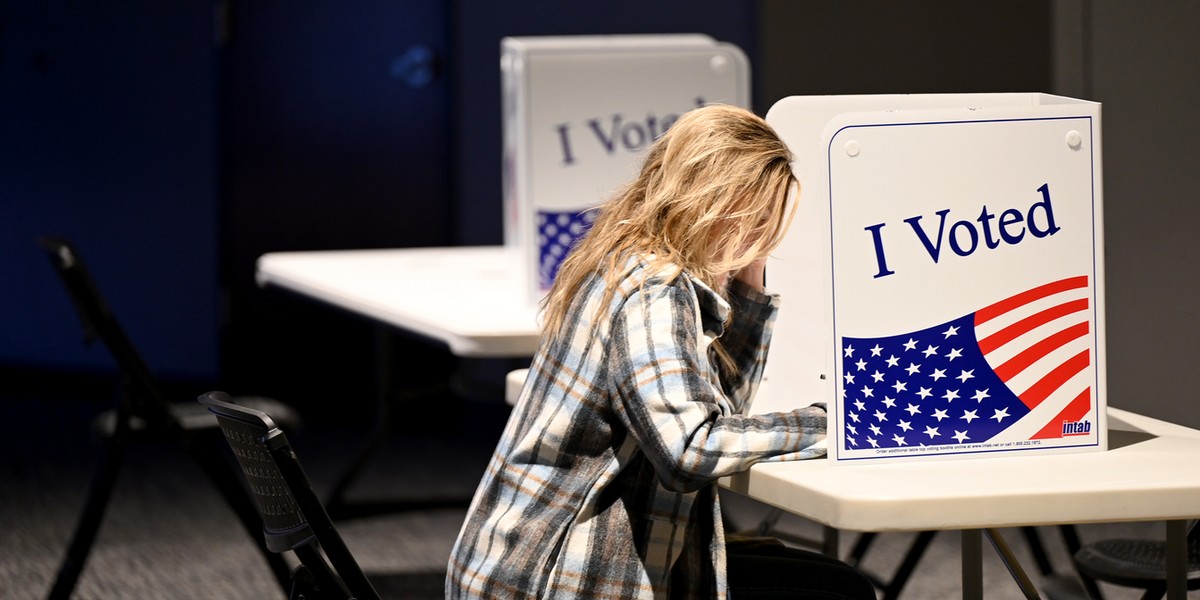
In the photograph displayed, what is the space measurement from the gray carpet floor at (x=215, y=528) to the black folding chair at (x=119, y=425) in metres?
0.44

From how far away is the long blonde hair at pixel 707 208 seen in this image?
1.66 meters

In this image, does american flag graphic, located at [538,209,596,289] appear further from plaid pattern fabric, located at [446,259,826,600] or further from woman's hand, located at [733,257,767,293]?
plaid pattern fabric, located at [446,259,826,600]

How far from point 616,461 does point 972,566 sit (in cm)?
44

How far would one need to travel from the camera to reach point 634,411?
1.57 m

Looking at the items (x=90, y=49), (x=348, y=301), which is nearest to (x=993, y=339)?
(x=348, y=301)

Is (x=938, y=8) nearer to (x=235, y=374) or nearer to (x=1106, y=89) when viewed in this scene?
(x=1106, y=89)

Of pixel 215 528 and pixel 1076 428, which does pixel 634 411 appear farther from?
pixel 215 528

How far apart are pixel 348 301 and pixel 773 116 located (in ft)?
5.19

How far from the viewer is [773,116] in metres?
1.88

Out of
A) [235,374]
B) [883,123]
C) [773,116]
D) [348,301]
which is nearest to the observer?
[883,123]

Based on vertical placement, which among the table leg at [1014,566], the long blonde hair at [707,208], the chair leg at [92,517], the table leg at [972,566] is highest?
the long blonde hair at [707,208]

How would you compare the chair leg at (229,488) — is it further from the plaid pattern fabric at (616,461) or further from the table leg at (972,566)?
the table leg at (972,566)

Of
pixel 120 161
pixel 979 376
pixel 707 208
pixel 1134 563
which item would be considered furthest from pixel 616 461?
pixel 120 161

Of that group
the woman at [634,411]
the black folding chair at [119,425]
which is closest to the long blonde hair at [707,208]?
the woman at [634,411]
